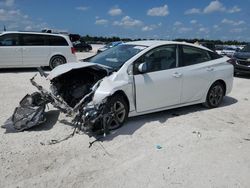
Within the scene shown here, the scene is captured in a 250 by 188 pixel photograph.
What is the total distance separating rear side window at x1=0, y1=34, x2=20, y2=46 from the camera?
13.1 m

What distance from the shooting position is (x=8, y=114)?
21.1 feet

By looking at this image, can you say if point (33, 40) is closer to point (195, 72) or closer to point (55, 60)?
point (55, 60)

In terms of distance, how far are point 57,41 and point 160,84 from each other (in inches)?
366

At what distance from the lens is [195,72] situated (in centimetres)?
671

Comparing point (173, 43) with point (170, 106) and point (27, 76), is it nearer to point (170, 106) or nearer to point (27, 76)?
point (170, 106)

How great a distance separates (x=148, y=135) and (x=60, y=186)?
2.12 m

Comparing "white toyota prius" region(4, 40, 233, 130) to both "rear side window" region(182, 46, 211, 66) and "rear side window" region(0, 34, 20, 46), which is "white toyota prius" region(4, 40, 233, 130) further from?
"rear side window" region(0, 34, 20, 46)

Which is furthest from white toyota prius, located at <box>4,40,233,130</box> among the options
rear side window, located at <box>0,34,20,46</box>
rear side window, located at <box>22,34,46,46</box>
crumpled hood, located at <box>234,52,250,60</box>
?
rear side window, located at <box>0,34,20,46</box>

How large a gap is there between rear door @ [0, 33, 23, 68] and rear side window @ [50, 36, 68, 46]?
149 centimetres

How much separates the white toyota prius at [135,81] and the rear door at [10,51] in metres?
7.82

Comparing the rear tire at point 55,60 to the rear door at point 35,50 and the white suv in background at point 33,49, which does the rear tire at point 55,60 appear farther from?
the rear door at point 35,50

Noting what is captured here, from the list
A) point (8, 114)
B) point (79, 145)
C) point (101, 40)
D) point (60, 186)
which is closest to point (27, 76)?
point (8, 114)

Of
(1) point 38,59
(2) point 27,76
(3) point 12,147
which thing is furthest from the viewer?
(1) point 38,59

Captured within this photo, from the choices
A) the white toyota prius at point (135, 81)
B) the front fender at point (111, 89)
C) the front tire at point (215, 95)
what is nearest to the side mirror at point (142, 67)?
the white toyota prius at point (135, 81)
